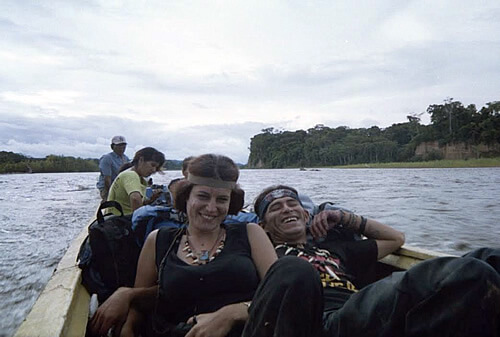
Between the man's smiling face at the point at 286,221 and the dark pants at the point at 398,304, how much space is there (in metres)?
1.08

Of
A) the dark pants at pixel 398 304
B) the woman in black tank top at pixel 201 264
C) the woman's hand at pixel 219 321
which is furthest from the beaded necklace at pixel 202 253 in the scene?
the dark pants at pixel 398 304

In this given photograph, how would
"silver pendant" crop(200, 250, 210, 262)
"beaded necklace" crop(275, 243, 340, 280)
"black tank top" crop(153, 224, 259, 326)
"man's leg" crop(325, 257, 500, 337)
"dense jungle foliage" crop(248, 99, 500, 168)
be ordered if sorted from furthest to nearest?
"dense jungle foliage" crop(248, 99, 500, 168) → "beaded necklace" crop(275, 243, 340, 280) → "silver pendant" crop(200, 250, 210, 262) → "black tank top" crop(153, 224, 259, 326) → "man's leg" crop(325, 257, 500, 337)

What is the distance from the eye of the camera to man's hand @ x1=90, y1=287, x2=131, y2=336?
2032mm

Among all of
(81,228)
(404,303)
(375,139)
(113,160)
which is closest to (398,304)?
(404,303)

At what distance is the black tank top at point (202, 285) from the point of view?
78.6 inches

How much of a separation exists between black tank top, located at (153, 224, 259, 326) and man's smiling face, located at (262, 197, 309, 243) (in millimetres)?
514

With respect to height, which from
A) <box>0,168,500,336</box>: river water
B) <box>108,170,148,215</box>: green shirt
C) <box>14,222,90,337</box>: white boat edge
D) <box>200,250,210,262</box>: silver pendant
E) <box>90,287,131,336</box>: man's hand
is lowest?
<box>0,168,500,336</box>: river water

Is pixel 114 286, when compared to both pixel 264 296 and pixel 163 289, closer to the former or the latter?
pixel 163 289

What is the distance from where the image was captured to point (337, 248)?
2561mm

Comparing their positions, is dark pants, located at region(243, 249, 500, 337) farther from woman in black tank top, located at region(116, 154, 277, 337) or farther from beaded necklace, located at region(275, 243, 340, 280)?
beaded necklace, located at region(275, 243, 340, 280)

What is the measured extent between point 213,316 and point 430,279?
0.99m

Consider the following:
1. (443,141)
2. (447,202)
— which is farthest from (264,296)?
(443,141)

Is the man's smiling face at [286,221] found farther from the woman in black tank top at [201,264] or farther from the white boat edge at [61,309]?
the white boat edge at [61,309]

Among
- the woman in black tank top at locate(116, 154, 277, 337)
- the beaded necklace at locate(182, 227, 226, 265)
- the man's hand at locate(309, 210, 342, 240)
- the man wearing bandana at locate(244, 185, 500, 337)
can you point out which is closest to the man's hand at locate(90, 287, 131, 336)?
the woman in black tank top at locate(116, 154, 277, 337)
